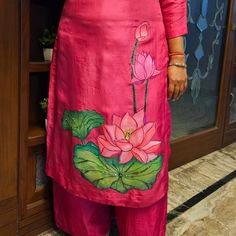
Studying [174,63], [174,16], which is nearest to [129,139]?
[174,63]

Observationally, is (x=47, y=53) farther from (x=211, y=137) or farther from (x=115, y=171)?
(x=211, y=137)

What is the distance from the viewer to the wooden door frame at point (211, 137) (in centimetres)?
194

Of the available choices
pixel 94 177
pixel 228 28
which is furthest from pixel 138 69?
pixel 228 28

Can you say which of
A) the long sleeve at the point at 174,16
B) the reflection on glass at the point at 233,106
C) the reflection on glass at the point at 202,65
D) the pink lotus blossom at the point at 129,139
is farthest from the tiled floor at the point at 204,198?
the long sleeve at the point at 174,16

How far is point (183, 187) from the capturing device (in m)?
1.73

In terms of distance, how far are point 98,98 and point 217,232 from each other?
755mm

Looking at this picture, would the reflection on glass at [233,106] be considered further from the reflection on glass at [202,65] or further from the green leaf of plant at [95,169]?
the green leaf of plant at [95,169]

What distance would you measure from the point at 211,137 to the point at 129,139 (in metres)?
1.34

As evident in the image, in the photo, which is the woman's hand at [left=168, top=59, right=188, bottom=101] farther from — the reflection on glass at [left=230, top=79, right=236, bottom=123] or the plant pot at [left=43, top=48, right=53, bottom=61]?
the reflection on glass at [left=230, top=79, right=236, bottom=123]

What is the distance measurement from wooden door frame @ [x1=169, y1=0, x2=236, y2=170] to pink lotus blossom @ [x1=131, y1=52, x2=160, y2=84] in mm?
948

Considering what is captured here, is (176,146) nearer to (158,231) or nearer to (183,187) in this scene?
(183,187)

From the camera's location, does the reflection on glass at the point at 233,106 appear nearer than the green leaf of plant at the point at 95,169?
No

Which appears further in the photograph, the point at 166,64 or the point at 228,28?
the point at 228,28

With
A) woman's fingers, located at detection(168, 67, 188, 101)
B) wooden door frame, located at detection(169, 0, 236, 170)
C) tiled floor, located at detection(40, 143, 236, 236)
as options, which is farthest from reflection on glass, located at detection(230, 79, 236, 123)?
woman's fingers, located at detection(168, 67, 188, 101)
